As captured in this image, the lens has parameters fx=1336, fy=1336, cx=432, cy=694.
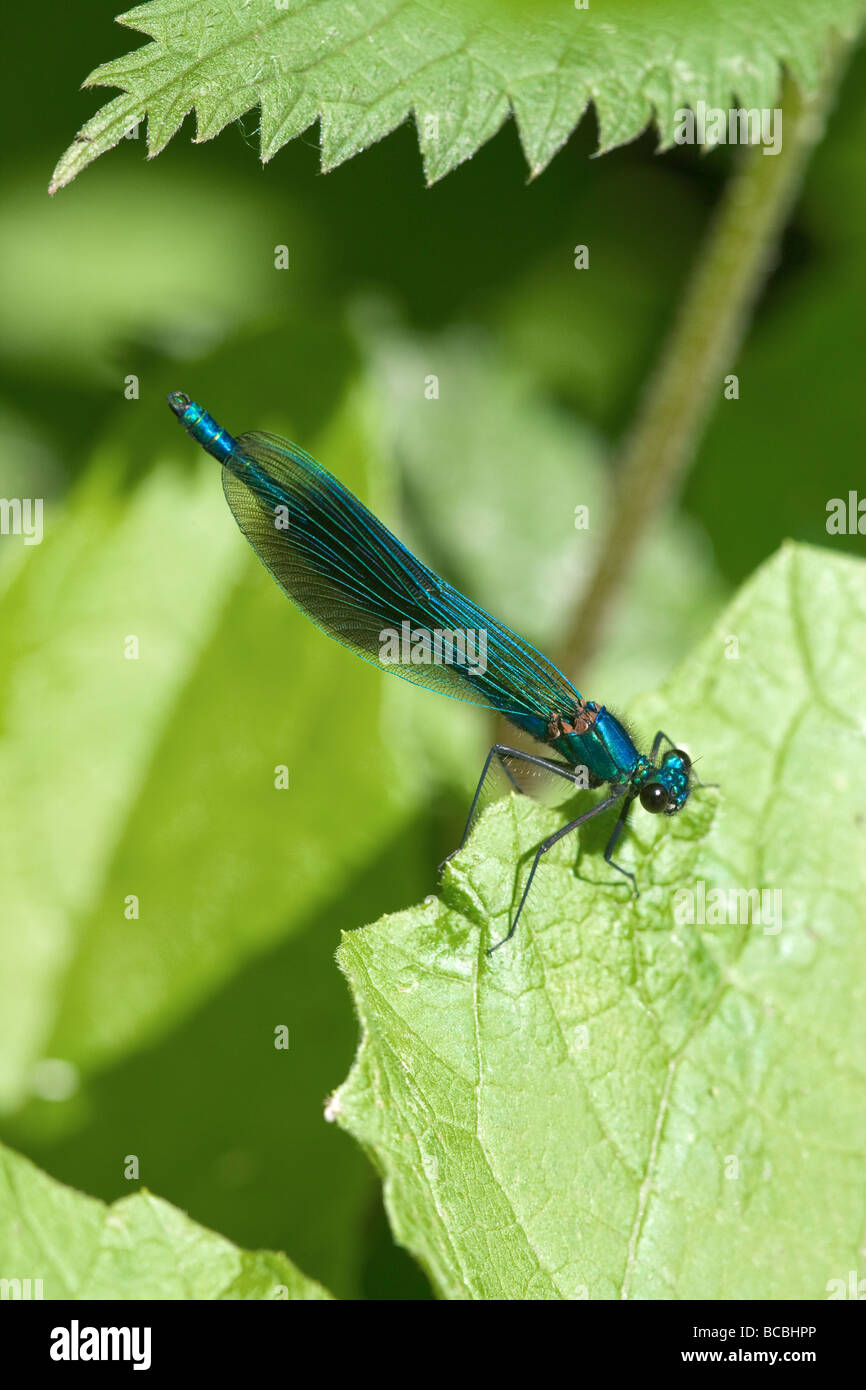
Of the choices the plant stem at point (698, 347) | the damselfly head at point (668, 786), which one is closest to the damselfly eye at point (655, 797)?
the damselfly head at point (668, 786)

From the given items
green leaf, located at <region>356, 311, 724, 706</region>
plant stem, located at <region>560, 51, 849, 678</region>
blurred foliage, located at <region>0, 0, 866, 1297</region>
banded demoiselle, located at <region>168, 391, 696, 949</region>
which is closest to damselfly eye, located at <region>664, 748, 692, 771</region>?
banded demoiselle, located at <region>168, 391, 696, 949</region>

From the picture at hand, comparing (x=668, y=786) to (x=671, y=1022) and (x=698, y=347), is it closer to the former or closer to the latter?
(x=671, y=1022)

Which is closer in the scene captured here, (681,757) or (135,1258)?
(135,1258)

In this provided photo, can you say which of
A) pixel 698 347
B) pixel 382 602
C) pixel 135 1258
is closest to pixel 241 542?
pixel 382 602

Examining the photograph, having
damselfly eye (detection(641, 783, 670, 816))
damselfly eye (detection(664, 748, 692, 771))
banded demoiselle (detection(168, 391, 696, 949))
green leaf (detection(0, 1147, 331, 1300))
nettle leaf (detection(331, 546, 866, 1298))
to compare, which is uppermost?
banded demoiselle (detection(168, 391, 696, 949))

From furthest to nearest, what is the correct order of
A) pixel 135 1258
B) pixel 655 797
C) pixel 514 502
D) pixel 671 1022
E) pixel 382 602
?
1. pixel 514 502
2. pixel 382 602
3. pixel 655 797
4. pixel 671 1022
5. pixel 135 1258

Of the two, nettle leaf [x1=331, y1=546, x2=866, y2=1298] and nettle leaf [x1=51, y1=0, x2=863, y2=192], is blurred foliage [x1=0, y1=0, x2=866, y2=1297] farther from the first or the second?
nettle leaf [x1=331, y1=546, x2=866, y2=1298]
